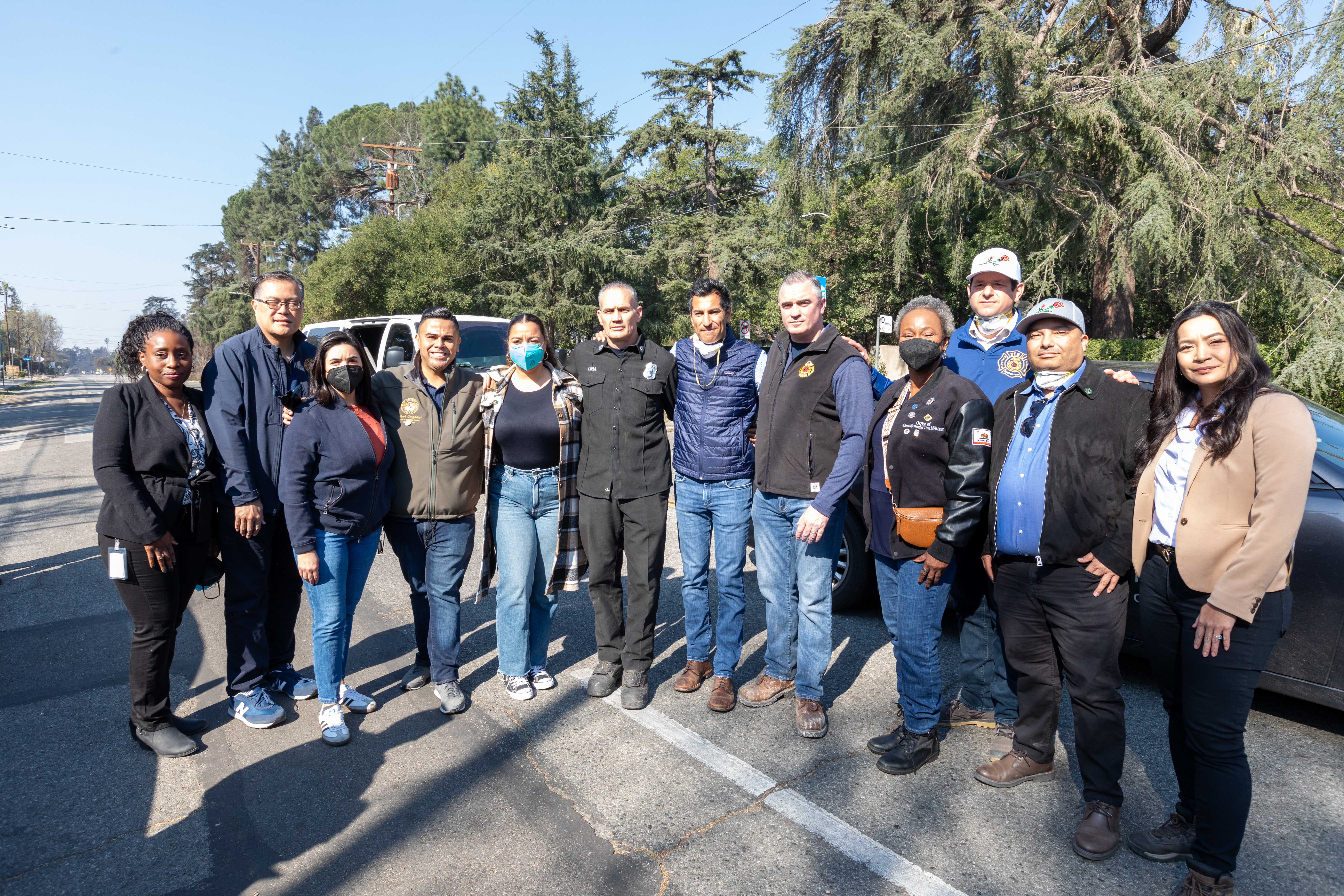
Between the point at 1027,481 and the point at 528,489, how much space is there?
2386 millimetres

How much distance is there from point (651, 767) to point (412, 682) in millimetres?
1601

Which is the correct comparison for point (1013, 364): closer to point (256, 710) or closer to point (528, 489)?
point (528, 489)

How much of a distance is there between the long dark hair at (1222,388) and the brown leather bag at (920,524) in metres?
0.83

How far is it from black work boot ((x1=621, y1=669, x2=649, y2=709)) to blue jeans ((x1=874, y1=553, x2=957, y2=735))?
1315 mm

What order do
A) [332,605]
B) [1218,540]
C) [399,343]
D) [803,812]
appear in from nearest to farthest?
[1218,540], [803,812], [332,605], [399,343]

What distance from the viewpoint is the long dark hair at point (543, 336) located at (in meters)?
4.04

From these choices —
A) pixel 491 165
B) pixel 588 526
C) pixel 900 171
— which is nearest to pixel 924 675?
pixel 588 526

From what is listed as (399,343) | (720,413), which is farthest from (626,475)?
(399,343)

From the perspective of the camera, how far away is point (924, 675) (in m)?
3.41

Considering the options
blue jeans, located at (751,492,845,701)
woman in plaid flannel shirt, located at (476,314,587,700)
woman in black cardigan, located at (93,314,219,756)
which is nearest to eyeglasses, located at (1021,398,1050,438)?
blue jeans, located at (751,492,845,701)

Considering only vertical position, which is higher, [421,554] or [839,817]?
[421,554]

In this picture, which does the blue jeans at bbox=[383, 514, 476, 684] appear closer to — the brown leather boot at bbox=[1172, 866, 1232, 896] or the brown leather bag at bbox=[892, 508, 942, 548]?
the brown leather bag at bbox=[892, 508, 942, 548]

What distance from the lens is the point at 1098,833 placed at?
9.17 ft

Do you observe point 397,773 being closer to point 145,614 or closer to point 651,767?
point 651,767
